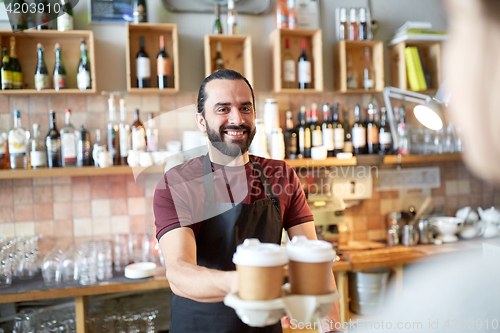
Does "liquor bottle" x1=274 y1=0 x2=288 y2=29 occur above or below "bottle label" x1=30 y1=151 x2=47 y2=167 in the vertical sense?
above

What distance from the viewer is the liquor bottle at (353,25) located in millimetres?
2902

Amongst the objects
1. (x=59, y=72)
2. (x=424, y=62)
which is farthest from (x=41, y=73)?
(x=424, y=62)

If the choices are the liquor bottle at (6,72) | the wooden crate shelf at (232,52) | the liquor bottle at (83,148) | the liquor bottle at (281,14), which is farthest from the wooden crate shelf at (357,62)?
the liquor bottle at (6,72)

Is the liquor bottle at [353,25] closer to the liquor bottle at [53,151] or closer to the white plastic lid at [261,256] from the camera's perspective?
the liquor bottle at [53,151]

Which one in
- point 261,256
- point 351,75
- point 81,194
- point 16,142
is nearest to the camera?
point 261,256

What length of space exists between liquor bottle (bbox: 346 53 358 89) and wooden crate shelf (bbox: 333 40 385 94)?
0.03 m

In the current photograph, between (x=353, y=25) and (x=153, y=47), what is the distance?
145 cm

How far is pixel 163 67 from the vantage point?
8.34 ft

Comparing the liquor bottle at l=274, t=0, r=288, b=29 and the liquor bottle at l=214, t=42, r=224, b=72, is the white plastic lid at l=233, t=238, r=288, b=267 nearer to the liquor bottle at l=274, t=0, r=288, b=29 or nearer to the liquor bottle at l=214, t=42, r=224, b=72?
the liquor bottle at l=214, t=42, r=224, b=72

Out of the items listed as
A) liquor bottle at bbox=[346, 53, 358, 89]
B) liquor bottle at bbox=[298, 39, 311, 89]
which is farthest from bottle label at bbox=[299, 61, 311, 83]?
liquor bottle at bbox=[346, 53, 358, 89]

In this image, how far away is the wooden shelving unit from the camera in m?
2.40

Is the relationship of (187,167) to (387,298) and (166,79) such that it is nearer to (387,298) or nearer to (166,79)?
(166,79)

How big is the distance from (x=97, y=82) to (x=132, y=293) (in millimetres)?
1424

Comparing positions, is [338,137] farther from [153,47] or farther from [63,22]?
[63,22]
